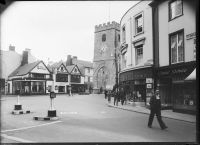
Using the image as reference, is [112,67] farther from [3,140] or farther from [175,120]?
[3,140]

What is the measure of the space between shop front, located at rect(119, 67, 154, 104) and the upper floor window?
48.9 inches

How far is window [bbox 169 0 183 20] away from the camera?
759cm

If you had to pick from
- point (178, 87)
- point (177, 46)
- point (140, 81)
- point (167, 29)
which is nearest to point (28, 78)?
point (140, 81)

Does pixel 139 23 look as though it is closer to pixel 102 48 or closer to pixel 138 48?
pixel 138 48

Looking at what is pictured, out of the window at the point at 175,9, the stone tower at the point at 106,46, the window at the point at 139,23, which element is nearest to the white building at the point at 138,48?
the window at the point at 139,23

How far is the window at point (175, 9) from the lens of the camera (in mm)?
7587

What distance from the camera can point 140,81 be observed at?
9.62 metres

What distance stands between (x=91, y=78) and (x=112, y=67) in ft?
5.29

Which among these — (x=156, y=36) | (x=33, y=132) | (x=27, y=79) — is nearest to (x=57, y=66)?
(x=27, y=79)

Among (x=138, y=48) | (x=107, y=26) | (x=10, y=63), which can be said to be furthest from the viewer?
(x=138, y=48)

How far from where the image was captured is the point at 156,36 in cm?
822

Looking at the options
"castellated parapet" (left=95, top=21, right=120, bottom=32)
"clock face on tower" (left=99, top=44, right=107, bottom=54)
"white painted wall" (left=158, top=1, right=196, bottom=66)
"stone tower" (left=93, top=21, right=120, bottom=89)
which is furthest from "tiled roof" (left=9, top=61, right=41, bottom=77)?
"white painted wall" (left=158, top=1, right=196, bottom=66)

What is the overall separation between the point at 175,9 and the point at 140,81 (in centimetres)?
370

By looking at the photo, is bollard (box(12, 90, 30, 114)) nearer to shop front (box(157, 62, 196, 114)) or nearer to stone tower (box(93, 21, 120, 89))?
stone tower (box(93, 21, 120, 89))
